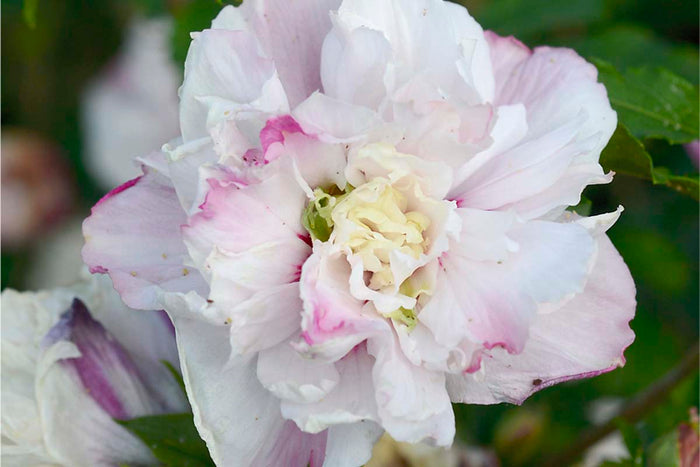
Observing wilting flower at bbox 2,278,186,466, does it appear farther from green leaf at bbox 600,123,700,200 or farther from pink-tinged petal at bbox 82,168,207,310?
green leaf at bbox 600,123,700,200

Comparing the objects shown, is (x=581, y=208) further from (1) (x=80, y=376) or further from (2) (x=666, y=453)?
(1) (x=80, y=376)

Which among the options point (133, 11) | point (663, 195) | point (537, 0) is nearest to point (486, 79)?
point (537, 0)

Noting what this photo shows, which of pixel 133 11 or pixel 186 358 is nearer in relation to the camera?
pixel 186 358

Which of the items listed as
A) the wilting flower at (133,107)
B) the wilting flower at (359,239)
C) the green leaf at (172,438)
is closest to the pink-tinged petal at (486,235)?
the wilting flower at (359,239)

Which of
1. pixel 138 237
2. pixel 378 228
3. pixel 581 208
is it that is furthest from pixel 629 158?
pixel 138 237

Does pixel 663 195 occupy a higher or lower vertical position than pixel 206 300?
lower

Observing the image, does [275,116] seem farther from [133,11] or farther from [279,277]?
[133,11]

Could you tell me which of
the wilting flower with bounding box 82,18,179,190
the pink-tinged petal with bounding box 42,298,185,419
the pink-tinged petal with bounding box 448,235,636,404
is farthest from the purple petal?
the wilting flower with bounding box 82,18,179,190
